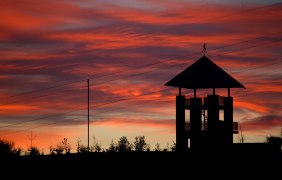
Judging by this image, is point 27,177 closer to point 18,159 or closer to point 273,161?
point 18,159

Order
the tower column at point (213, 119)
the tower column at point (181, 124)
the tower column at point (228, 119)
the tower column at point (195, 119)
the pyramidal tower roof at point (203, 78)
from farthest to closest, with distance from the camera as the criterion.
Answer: the tower column at point (181, 124) < the pyramidal tower roof at point (203, 78) < the tower column at point (195, 119) < the tower column at point (228, 119) < the tower column at point (213, 119)

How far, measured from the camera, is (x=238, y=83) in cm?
4672

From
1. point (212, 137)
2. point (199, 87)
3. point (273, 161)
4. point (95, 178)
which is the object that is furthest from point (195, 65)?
point (95, 178)

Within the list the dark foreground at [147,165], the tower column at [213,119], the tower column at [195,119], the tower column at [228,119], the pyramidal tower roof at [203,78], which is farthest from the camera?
the pyramidal tower roof at [203,78]

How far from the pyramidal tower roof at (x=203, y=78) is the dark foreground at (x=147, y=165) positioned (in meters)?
4.77

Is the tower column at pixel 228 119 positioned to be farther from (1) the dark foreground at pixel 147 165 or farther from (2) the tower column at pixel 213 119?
(1) the dark foreground at pixel 147 165

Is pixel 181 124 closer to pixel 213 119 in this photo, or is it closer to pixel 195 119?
pixel 195 119

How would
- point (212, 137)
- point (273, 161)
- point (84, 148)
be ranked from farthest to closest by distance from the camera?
point (84, 148) < point (212, 137) < point (273, 161)

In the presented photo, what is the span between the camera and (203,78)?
46.2 m

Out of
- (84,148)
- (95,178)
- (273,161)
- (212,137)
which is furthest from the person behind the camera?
(84,148)

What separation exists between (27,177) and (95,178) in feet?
13.0

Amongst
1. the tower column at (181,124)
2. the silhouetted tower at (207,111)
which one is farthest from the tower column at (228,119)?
the tower column at (181,124)

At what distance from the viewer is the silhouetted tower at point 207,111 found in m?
45.3

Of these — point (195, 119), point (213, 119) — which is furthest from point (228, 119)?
point (195, 119)
